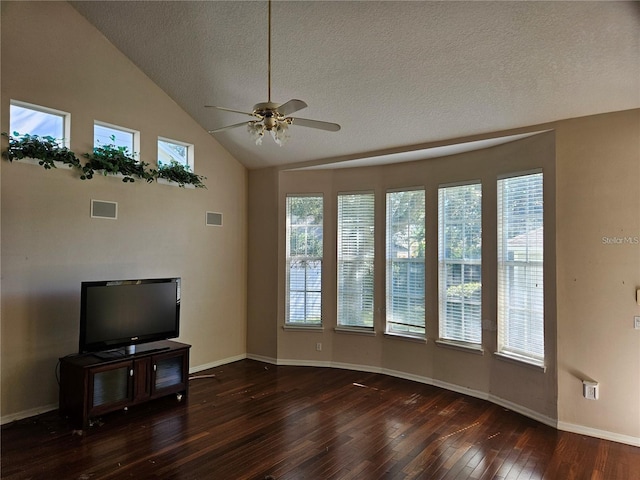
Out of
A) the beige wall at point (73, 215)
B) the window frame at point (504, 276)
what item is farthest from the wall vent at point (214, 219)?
the window frame at point (504, 276)

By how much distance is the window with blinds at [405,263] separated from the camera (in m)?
5.06

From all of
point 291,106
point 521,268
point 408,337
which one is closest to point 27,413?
point 291,106

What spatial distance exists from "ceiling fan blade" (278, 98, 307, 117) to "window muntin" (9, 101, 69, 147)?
9.18ft

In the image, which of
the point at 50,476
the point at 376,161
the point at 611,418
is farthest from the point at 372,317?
the point at 50,476

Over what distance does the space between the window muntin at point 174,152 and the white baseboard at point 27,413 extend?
9.37 ft

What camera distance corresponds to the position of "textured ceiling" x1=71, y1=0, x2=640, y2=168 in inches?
116

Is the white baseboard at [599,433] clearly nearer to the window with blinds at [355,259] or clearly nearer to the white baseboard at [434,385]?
the white baseboard at [434,385]

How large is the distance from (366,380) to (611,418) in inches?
98.7

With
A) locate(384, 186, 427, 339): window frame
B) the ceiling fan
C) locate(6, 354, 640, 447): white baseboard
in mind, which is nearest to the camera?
the ceiling fan

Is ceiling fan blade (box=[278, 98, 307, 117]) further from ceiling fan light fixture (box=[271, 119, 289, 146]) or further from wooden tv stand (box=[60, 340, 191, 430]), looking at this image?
wooden tv stand (box=[60, 340, 191, 430])

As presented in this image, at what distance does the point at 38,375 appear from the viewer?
388 centimetres

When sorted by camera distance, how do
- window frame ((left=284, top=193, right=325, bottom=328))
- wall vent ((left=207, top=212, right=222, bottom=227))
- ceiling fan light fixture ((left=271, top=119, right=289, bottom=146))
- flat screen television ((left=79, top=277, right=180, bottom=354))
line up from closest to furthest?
ceiling fan light fixture ((left=271, top=119, right=289, bottom=146)) < flat screen television ((left=79, top=277, right=180, bottom=354)) < wall vent ((left=207, top=212, right=222, bottom=227)) < window frame ((left=284, top=193, right=325, bottom=328))

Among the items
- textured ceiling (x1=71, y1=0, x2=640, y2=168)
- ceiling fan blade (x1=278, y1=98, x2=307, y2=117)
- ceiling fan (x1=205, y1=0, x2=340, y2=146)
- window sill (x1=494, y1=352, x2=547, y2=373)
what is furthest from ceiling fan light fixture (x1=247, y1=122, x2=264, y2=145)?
window sill (x1=494, y1=352, x2=547, y2=373)

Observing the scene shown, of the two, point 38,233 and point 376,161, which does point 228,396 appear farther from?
point 376,161
